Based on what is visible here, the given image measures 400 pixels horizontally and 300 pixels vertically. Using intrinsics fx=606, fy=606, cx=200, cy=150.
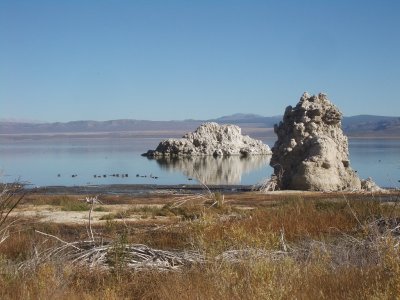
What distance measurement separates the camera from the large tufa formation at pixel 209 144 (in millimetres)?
85669

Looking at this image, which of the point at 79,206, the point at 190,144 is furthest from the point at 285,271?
the point at 190,144

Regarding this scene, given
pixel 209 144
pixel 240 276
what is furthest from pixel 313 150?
pixel 209 144

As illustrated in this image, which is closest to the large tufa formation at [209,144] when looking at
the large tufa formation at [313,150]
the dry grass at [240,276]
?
Answer: the large tufa formation at [313,150]

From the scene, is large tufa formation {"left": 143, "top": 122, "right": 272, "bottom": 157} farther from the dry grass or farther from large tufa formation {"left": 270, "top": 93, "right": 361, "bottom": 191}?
the dry grass

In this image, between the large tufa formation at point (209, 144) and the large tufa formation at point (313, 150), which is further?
the large tufa formation at point (209, 144)

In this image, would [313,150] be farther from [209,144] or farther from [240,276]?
[209,144]

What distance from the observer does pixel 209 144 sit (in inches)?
3504

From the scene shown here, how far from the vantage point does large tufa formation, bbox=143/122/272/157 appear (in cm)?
8567

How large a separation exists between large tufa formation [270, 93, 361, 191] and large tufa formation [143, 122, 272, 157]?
52.8 m

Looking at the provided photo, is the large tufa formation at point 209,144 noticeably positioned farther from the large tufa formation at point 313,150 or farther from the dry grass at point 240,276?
the dry grass at point 240,276

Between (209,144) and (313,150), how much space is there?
200 ft

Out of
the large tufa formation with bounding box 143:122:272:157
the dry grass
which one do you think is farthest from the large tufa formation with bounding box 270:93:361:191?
the large tufa formation with bounding box 143:122:272:157

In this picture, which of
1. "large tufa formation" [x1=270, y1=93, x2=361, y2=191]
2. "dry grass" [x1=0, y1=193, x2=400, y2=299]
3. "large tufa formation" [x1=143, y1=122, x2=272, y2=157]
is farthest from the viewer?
"large tufa formation" [x1=143, y1=122, x2=272, y2=157]

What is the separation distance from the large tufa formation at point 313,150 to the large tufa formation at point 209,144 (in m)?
52.8
